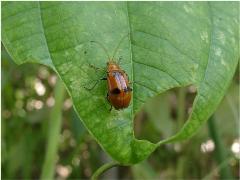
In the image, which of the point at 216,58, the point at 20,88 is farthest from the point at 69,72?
the point at 20,88

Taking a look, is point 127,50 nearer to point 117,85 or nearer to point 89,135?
point 117,85

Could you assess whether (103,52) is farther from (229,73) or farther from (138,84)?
(229,73)

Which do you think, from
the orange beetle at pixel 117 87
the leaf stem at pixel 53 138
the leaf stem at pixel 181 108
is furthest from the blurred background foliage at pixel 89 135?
the orange beetle at pixel 117 87

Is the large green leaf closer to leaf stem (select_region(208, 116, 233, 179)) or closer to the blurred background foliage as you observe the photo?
leaf stem (select_region(208, 116, 233, 179))

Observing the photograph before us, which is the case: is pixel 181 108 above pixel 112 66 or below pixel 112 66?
below

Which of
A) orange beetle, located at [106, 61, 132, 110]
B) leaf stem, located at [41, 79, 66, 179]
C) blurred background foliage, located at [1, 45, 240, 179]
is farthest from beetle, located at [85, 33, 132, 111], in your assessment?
blurred background foliage, located at [1, 45, 240, 179]

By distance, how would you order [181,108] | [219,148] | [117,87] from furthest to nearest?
[181,108] < [219,148] < [117,87]

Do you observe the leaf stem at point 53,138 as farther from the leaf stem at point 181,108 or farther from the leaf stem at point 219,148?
the leaf stem at point 181,108

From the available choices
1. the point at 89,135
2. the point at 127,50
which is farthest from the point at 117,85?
the point at 89,135
